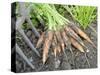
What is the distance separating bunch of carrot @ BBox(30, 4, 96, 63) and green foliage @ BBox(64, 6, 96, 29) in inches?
3.0

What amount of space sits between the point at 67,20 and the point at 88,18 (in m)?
0.21

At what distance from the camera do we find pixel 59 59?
1970 mm

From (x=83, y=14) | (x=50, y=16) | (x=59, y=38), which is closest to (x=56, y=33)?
(x=59, y=38)

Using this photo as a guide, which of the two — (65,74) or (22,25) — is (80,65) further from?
(22,25)

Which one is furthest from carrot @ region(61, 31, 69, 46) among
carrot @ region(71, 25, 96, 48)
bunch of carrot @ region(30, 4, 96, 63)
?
carrot @ region(71, 25, 96, 48)

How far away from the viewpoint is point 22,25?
184 cm

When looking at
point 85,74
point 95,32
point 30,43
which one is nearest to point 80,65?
point 85,74

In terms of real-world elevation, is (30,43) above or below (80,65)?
above

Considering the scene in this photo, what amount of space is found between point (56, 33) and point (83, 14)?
32 centimetres

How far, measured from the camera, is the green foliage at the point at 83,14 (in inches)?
79.8

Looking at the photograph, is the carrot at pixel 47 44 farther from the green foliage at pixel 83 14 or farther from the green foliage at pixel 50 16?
the green foliage at pixel 83 14

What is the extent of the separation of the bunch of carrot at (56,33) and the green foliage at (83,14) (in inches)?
3.0

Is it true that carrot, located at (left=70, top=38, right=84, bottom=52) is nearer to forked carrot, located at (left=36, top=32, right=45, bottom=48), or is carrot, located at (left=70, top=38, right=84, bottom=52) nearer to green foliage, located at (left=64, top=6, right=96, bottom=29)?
green foliage, located at (left=64, top=6, right=96, bottom=29)

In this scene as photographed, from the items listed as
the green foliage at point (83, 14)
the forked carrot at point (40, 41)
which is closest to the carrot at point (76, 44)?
the green foliage at point (83, 14)
